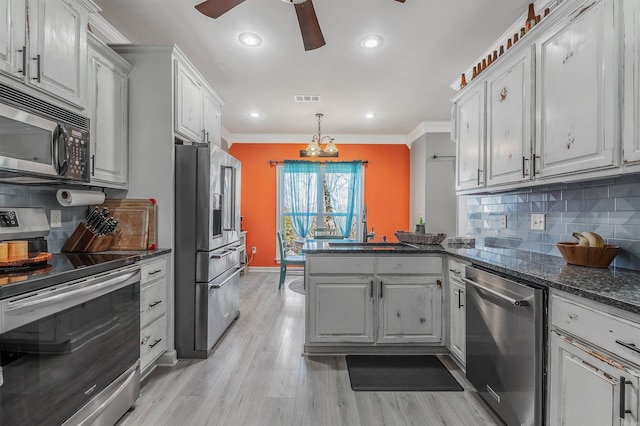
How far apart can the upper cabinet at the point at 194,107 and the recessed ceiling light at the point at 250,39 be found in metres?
0.51

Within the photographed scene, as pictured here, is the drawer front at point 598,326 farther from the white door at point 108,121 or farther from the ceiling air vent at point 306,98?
the ceiling air vent at point 306,98

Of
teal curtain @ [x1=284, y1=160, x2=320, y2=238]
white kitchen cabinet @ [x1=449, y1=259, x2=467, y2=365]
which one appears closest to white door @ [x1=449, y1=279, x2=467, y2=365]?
white kitchen cabinet @ [x1=449, y1=259, x2=467, y2=365]

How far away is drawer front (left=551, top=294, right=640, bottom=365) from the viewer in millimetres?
1049

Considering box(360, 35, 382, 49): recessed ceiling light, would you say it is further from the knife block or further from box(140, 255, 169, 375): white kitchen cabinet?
the knife block

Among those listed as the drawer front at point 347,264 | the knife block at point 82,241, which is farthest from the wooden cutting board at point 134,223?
the drawer front at point 347,264

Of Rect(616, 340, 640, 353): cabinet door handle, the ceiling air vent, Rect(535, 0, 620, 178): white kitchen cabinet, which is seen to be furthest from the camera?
the ceiling air vent

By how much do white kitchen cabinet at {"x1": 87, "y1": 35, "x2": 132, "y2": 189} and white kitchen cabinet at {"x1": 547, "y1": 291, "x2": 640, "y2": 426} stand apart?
272 centimetres

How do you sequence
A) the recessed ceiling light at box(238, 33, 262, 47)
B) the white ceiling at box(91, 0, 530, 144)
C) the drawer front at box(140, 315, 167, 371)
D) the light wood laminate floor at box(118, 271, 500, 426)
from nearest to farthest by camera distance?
1. the light wood laminate floor at box(118, 271, 500, 426)
2. the drawer front at box(140, 315, 167, 371)
3. the white ceiling at box(91, 0, 530, 144)
4. the recessed ceiling light at box(238, 33, 262, 47)

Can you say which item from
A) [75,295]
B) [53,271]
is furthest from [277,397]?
[53,271]

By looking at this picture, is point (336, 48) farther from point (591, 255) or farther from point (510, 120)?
point (591, 255)

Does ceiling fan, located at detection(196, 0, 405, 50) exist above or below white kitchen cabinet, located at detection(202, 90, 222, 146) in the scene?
above

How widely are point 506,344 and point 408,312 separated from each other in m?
0.96

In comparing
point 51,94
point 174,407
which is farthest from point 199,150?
point 174,407

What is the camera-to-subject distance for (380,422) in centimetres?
185
